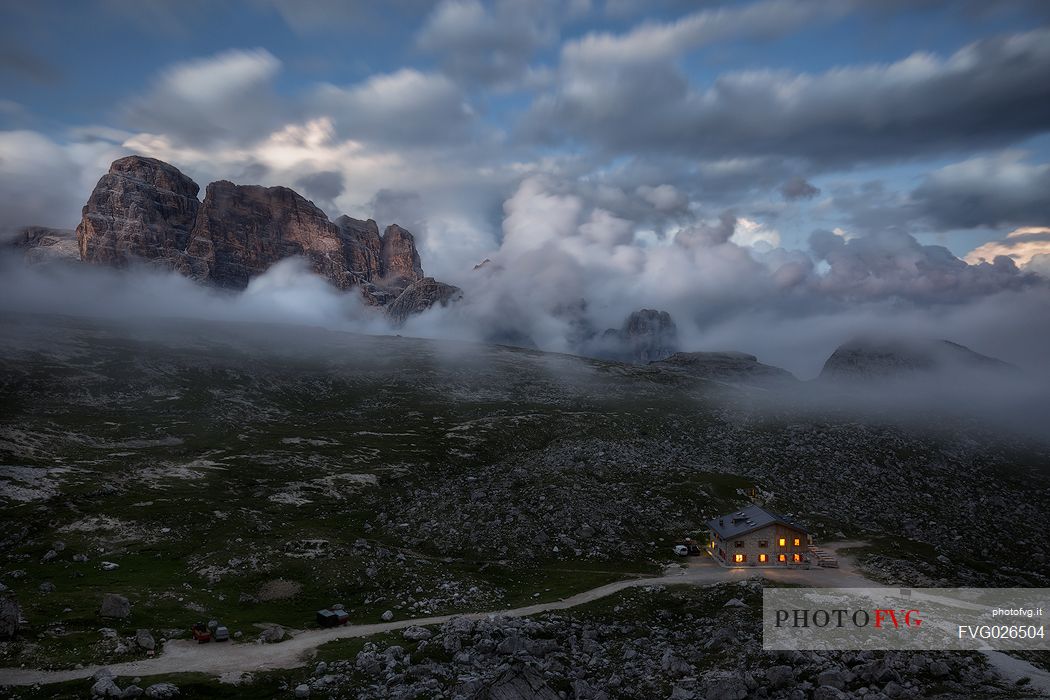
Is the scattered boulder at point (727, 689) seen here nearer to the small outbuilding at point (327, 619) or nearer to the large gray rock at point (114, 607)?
the small outbuilding at point (327, 619)

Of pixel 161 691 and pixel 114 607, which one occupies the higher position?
pixel 161 691

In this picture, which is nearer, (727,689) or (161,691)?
(161,691)

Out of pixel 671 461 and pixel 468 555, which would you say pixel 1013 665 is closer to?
pixel 468 555

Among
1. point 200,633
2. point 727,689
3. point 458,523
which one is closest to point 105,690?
point 200,633

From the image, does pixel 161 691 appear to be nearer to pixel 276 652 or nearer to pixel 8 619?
pixel 276 652

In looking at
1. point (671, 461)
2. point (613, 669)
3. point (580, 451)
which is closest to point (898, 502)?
point (671, 461)

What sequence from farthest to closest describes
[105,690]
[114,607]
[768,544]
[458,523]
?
[458,523]
[768,544]
[114,607]
[105,690]
